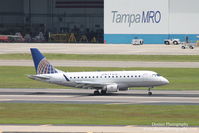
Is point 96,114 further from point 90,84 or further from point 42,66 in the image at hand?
point 42,66

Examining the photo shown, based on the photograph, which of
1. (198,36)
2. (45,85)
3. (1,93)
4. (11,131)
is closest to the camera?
(11,131)

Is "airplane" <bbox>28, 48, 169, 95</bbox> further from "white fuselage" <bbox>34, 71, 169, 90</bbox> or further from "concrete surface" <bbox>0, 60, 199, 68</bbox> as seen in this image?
"concrete surface" <bbox>0, 60, 199, 68</bbox>

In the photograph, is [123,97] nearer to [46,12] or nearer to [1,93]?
[1,93]

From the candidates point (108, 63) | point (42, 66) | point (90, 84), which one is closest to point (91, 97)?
point (90, 84)

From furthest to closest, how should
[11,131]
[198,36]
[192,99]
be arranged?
[198,36] < [192,99] < [11,131]

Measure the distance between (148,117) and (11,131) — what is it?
1331 cm

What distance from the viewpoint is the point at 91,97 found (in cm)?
6066

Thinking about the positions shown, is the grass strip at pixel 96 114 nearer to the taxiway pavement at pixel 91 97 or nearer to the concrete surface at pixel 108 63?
the taxiway pavement at pixel 91 97

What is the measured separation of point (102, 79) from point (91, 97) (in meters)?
3.89

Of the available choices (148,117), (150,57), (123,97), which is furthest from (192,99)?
(150,57)

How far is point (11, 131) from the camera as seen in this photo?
1419 inches

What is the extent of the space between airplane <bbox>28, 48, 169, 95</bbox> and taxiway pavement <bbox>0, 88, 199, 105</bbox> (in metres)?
0.90

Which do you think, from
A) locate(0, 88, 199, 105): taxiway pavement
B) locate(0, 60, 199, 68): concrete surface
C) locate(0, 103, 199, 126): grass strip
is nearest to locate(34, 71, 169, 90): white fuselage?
locate(0, 88, 199, 105): taxiway pavement

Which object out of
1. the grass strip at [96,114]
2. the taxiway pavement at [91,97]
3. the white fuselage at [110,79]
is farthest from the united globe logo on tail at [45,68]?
the grass strip at [96,114]
